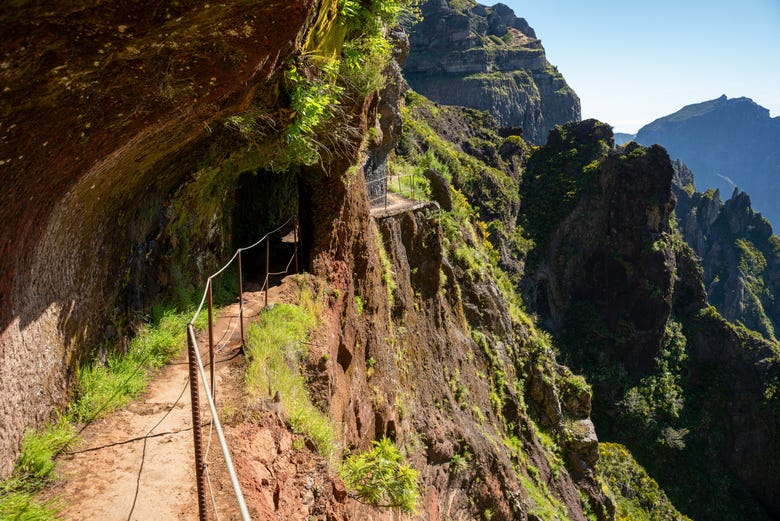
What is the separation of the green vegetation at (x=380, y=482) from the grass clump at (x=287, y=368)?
0.49 meters

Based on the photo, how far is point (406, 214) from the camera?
550 inches

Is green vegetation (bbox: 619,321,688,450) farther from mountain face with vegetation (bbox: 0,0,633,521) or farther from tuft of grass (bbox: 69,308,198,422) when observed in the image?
tuft of grass (bbox: 69,308,198,422)

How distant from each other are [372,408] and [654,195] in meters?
41.5

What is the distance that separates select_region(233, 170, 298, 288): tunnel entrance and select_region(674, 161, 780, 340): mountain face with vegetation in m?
81.3

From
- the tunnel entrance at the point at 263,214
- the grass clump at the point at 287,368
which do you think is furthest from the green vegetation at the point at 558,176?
the grass clump at the point at 287,368

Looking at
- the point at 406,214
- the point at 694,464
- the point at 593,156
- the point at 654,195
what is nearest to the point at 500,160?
the point at 593,156

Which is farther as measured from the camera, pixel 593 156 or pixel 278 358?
pixel 593 156

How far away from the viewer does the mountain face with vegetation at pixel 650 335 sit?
3722cm

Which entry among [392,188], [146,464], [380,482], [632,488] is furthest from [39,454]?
[632,488]

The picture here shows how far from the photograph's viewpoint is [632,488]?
99.4 ft

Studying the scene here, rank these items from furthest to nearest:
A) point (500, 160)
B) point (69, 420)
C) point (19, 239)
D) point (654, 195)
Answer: point (500, 160), point (654, 195), point (69, 420), point (19, 239)

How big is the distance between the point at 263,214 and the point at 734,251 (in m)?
89.1

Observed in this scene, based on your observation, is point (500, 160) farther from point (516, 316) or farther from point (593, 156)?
point (516, 316)

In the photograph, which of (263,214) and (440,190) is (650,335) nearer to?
(440,190)
